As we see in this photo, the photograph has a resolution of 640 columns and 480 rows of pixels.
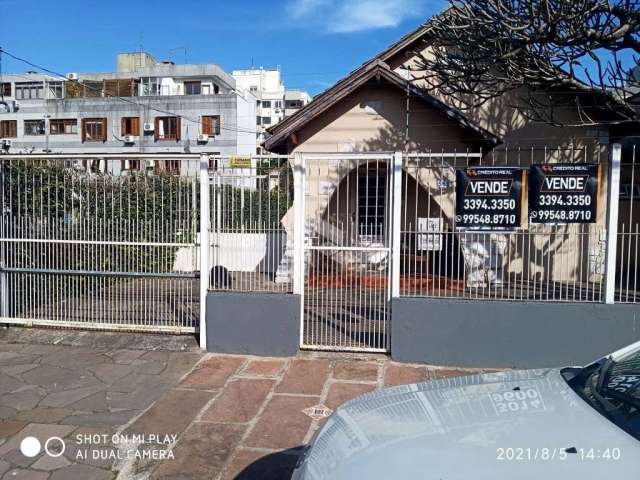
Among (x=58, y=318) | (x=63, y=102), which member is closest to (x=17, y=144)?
(x=63, y=102)

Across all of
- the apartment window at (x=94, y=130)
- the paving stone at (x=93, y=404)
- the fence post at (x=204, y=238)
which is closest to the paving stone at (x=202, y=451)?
the paving stone at (x=93, y=404)

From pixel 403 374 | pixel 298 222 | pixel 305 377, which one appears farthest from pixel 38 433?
pixel 403 374

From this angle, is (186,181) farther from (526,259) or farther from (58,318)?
(526,259)

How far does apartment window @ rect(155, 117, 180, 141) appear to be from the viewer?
4422cm

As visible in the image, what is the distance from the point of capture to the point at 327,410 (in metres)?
5.00

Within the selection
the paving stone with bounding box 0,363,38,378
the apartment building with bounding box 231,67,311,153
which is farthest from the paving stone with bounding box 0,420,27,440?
the apartment building with bounding box 231,67,311,153

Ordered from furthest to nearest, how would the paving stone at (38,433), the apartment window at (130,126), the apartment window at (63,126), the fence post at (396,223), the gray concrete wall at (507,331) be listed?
the apartment window at (63,126) → the apartment window at (130,126) → the fence post at (396,223) → the gray concrete wall at (507,331) → the paving stone at (38,433)

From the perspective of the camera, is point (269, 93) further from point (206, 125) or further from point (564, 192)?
point (564, 192)

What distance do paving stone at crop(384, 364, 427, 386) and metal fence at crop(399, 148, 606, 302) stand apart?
903 millimetres

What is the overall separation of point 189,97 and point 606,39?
130 feet

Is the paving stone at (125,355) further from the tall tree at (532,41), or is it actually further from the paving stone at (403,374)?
the tall tree at (532,41)

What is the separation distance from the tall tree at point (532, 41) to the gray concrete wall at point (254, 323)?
213 inches

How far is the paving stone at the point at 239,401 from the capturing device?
4887mm

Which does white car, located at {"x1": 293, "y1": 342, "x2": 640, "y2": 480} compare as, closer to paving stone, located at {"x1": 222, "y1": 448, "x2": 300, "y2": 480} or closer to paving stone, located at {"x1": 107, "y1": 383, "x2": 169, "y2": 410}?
paving stone, located at {"x1": 222, "y1": 448, "x2": 300, "y2": 480}
